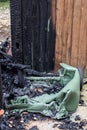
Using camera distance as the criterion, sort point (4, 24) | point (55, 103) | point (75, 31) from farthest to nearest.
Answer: point (4, 24) < point (75, 31) < point (55, 103)

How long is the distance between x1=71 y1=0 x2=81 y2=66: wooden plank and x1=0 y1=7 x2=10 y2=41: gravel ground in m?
2.58

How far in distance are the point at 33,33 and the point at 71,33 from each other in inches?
20.2

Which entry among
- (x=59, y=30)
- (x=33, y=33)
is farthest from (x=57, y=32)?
(x=33, y=33)

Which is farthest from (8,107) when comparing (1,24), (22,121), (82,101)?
(1,24)

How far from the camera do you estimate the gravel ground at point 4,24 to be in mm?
7253

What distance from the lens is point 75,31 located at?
4.63m

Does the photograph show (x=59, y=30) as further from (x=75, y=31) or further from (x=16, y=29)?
(x=16, y=29)

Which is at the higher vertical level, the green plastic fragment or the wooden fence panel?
the wooden fence panel

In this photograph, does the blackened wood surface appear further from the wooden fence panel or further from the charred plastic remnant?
the wooden fence panel

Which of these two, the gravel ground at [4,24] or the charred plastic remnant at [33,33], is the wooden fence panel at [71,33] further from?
the gravel ground at [4,24]

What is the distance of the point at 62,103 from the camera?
13.0 feet

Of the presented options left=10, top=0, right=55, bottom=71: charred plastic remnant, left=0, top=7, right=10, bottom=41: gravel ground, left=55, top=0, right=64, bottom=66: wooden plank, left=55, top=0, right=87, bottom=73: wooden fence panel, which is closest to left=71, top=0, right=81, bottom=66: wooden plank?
left=55, top=0, right=87, bottom=73: wooden fence panel

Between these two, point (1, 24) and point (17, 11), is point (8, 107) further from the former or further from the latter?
point (1, 24)

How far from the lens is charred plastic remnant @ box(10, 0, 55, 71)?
4.53m
